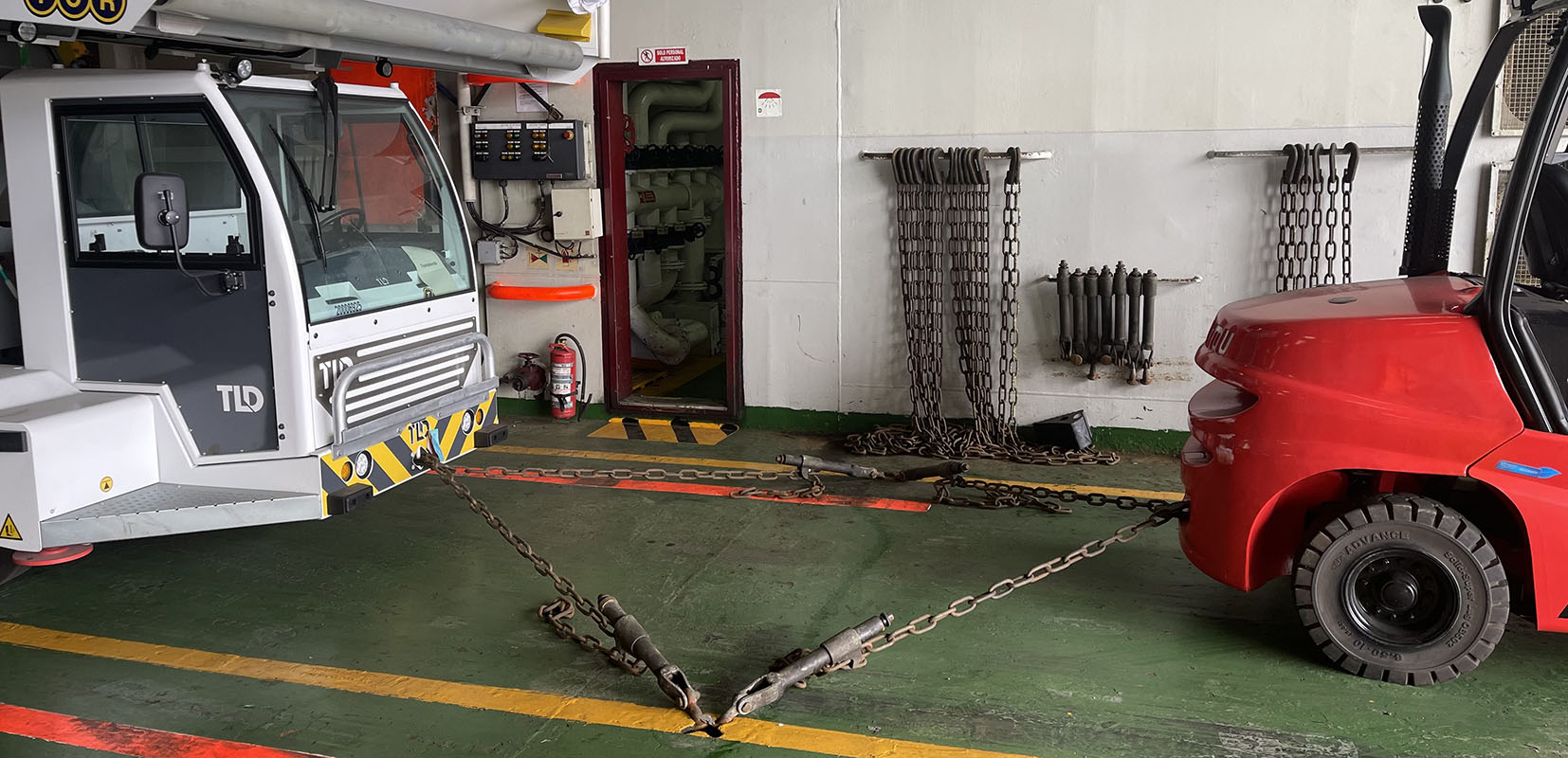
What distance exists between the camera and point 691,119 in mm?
11492

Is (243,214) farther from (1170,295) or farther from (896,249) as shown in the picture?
(1170,295)

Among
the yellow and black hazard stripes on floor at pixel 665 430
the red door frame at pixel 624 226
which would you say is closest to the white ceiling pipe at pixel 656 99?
the red door frame at pixel 624 226

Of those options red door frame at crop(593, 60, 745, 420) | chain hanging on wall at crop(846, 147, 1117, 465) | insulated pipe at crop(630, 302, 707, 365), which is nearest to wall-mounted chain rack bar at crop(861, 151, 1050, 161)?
chain hanging on wall at crop(846, 147, 1117, 465)

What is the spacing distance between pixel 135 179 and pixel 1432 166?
560 centimetres

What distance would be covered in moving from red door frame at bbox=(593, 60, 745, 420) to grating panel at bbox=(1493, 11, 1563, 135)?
4.93 m

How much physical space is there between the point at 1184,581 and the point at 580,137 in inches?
215

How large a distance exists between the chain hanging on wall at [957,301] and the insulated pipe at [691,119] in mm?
3818

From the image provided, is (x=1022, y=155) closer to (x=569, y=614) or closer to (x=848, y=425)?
(x=848, y=425)

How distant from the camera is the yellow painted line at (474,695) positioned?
13.2 ft

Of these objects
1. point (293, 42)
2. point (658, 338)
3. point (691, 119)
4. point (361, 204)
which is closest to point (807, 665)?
point (361, 204)

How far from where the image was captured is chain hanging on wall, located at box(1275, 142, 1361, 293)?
7.25m

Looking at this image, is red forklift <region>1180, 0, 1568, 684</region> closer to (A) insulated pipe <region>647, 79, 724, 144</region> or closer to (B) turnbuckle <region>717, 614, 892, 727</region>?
(B) turnbuckle <region>717, 614, 892, 727</region>

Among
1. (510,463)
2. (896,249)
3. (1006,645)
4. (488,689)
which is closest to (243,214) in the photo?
(488,689)

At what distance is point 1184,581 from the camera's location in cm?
554
